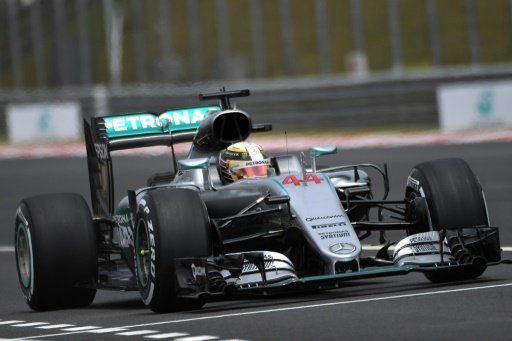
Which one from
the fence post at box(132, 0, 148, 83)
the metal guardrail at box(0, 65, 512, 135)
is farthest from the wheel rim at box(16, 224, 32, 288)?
the fence post at box(132, 0, 148, 83)

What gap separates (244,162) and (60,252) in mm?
1614

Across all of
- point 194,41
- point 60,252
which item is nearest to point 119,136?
point 60,252

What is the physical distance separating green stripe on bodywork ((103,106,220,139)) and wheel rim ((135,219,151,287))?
263cm

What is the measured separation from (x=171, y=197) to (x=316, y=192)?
113 cm

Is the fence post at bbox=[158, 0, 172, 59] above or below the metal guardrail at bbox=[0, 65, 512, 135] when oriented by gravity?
above

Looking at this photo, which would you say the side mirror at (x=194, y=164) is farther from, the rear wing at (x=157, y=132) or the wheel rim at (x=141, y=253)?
the wheel rim at (x=141, y=253)

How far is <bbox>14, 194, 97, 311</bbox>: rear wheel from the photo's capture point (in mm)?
11289

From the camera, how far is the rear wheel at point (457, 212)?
10367 millimetres

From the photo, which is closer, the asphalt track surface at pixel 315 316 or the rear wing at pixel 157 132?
the asphalt track surface at pixel 315 316

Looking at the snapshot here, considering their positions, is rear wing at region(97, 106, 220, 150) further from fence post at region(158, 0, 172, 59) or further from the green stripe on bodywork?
fence post at region(158, 0, 172, 59)

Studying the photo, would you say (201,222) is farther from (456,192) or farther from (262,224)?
(456,192)

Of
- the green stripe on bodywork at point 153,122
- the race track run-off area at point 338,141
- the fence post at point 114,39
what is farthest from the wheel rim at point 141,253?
the fence post at point 114,39

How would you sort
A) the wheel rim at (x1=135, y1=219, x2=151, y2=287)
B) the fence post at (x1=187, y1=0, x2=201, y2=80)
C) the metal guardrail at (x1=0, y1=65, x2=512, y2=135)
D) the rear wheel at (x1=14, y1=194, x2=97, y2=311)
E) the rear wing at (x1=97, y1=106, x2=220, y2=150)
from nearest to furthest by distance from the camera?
the wheel rim at (x1=135, y1=219, x2=151, y2=287) → the rear wheel at (x1=14, y1=194, x2=97, y2=311) → the rear wing at (x1=97, y1=106, x2=220, y2=150) → the metal guardrail at (x1=0, y1=65, x2=512, y2=135) → the fence post at (x1=187, y1=0, x2=201, y2=80)

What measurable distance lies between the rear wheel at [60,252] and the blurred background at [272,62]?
19096 millimetres
